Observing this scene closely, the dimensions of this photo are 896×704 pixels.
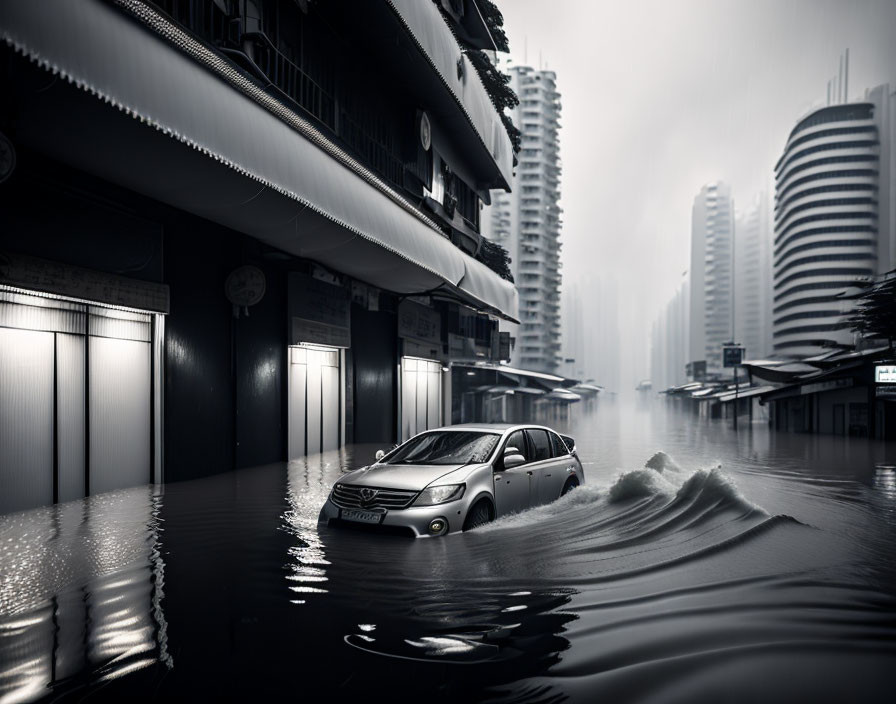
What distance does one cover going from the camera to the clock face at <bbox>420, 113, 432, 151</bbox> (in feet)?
66.1

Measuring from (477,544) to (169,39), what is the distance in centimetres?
627

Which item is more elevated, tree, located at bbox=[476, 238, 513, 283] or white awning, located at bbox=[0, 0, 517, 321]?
tree, located at bbox=[476, 238, 513, 283]

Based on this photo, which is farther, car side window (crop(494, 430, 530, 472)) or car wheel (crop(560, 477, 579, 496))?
car wheel (crop(560, 477, 579, 496))

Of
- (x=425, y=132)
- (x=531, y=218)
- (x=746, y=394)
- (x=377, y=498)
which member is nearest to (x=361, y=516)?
(x=377, y=498)

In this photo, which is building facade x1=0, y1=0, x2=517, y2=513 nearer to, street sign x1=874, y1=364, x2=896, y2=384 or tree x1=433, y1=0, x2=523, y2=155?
tree x1=433, y1=0, x2=523, y2=155

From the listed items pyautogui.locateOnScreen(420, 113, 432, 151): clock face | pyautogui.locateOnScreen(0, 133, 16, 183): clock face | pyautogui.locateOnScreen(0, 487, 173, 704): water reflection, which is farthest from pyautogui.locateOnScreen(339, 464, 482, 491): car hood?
pyautogui.locateOnScreen(420, 113, 432, 151): clock face

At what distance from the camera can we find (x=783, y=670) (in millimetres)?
4102

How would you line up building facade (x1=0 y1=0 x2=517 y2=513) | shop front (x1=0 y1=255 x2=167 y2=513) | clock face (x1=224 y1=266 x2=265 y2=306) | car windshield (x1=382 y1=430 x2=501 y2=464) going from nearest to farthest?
building facade (x1=0 y1=0 x2=517 y2=513) → car windshield (x1=382 y1=430 x2=501 y2=464) → shop front (x1=0 y1=255 x2=167 y2=513) → clock face (x1=224 y1=266 x2=265 y2=306)

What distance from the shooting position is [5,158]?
720 centimetres

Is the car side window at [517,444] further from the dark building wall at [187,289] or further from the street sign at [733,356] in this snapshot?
the street sign at [733,356]

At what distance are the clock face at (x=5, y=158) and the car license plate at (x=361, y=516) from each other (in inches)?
203

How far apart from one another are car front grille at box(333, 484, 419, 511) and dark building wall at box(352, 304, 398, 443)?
1282 cm

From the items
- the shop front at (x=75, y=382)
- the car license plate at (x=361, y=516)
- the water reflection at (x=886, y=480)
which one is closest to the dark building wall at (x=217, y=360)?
the shop front at (x=75, y=382)

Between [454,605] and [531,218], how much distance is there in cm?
12589
